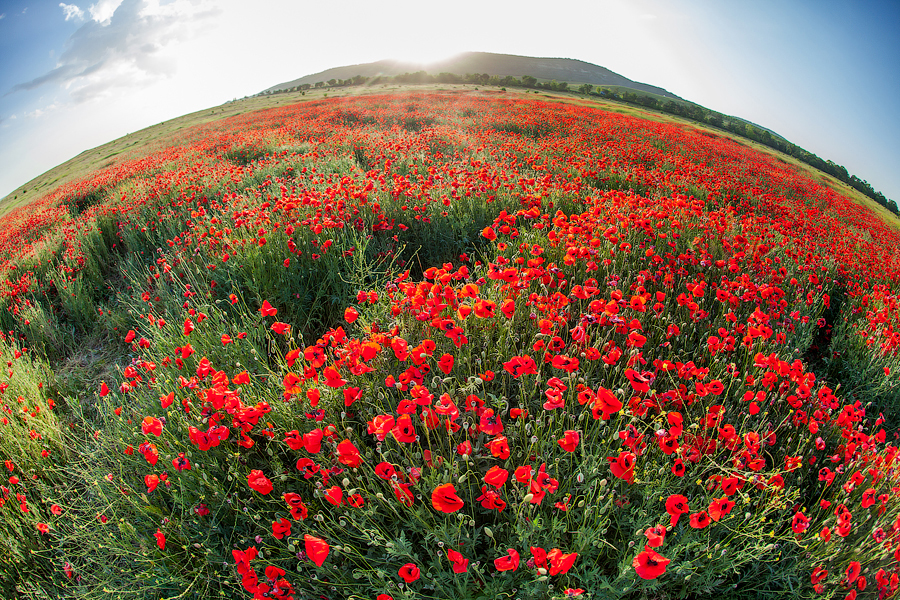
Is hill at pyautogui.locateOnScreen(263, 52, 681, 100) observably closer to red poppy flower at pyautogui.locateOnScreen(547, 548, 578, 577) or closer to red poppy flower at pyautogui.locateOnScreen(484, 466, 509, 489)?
red poppy flower at pyautogui.locateOnScreen(484, 466, 509, 489)

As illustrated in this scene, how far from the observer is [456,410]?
4.80 feet

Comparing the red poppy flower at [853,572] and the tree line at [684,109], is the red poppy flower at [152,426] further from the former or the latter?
the tree line at [684,109]

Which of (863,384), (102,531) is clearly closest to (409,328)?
(102,531)

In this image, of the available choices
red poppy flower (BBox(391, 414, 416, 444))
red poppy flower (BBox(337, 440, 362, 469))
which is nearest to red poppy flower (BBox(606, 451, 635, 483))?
red poppy flower (BBox(391, 414, 416, 444))

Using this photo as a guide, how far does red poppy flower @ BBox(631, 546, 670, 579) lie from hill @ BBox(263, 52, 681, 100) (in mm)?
44061

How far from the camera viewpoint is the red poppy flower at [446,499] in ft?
4.04

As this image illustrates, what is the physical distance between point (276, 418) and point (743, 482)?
2.41 meters

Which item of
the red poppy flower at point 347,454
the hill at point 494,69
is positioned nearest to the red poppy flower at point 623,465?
the red poppy flower at point 347,454

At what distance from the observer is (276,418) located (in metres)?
2.07

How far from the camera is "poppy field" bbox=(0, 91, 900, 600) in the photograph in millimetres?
1523

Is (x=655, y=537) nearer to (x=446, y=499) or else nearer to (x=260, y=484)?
(x=446, y=499)

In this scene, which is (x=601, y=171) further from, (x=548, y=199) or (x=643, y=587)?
(x=643, y=587)

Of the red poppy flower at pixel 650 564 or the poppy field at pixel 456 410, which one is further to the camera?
the poppy field at pixel 456 410

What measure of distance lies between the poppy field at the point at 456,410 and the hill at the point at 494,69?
40865 millimetres
